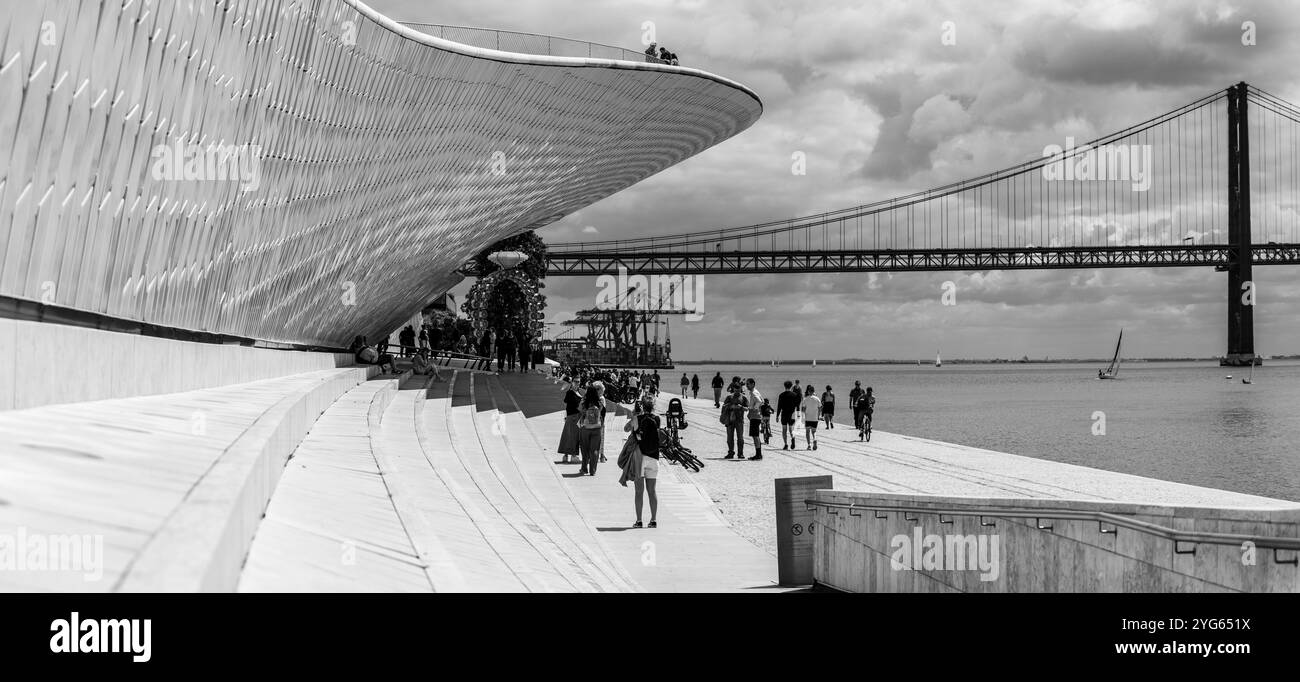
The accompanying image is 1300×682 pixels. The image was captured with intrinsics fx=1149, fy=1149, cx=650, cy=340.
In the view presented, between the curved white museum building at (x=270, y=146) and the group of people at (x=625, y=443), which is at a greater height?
the curved white museum building at (x=270, y=146)

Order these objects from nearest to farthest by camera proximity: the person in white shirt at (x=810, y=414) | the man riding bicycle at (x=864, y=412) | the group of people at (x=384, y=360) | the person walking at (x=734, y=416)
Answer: the person walking at (x=734, y=416) → the person in white shirt at (x=810, y=414) → the man riding bicycle at (x=864, y=412) → the group of people at (x=384, y=360)

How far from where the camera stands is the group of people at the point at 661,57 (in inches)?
1156

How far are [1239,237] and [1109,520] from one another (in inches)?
3759

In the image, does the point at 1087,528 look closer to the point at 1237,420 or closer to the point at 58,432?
the point at 58,432

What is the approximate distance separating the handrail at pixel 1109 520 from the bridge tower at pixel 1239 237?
87447mm

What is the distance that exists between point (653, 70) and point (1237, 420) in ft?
101

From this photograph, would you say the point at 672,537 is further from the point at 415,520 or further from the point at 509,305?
the point at 509,305

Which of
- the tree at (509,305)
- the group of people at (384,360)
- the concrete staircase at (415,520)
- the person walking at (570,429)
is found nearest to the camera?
the concrete staircase at (415,520)

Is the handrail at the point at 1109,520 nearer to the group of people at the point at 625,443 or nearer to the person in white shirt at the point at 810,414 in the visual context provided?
the group of people at the point at 625,443

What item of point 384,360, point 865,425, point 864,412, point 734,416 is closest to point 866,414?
point 864,412

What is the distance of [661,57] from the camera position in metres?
30.2

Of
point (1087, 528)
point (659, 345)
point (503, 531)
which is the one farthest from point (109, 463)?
point (659, 345)

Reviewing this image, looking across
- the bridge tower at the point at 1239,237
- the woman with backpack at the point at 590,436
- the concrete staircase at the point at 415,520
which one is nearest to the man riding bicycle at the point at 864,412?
the concrete staircase at the point at 415,520
